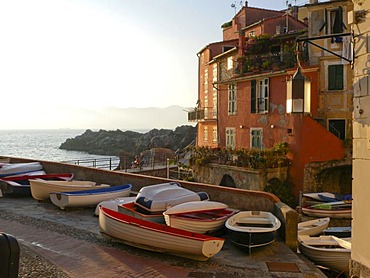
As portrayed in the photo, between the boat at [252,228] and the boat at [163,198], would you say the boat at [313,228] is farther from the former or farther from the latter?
the boat at [163,198]

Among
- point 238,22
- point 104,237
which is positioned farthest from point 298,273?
point 238,22

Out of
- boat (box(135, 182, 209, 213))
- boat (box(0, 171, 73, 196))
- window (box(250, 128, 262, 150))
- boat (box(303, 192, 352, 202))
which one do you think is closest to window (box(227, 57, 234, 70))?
window (box(250, 128, 262, 150))

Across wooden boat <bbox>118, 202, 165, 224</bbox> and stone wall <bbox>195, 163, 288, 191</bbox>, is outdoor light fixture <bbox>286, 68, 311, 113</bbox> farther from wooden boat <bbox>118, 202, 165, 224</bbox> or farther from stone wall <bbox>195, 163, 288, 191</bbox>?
stone wall <bbox>195, 163, 288, 191</bbox>

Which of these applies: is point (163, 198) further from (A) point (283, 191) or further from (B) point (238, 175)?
(A) point (283, 191)

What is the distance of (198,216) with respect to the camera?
9945 mm

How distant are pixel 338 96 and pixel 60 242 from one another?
58.3ft

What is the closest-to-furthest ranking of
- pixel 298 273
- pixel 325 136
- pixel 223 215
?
pixel 298 273
pixel 223 215
pixel 325 136

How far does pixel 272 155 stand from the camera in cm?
2147

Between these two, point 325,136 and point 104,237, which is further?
point 325,136

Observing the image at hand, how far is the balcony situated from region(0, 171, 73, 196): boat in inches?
661

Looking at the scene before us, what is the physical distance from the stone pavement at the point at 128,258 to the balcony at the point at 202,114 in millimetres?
21638

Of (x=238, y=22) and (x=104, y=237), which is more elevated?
(x=238, y=22)

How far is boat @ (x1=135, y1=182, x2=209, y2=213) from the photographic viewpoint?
1012cm

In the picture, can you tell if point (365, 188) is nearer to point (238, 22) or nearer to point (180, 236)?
point (180, 236)
